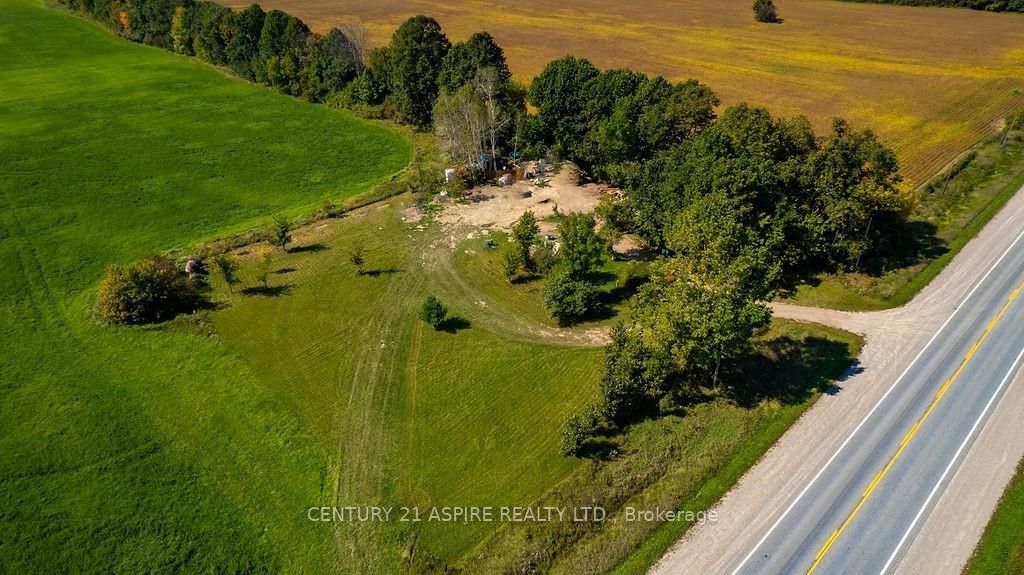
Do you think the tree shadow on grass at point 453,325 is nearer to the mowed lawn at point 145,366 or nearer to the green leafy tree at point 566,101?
the mowed lawn at point 145,366

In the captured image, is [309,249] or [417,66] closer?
[309,249]

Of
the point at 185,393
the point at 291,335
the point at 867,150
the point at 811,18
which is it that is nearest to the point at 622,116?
the point at 867,150

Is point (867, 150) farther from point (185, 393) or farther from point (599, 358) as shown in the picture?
point (185, 393)

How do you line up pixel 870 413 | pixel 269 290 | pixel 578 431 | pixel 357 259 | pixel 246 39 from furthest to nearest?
pixel 246 39 < pixel 357 259 < pixel 269 290 < pixel 870 413 < pixel 578 431

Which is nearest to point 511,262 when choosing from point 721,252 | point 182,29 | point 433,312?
point 433,312

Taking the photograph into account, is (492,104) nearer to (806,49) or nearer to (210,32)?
(210,32)

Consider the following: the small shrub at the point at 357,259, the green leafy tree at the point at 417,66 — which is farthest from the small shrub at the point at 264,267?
the green leafy tree at the point at 417,66
